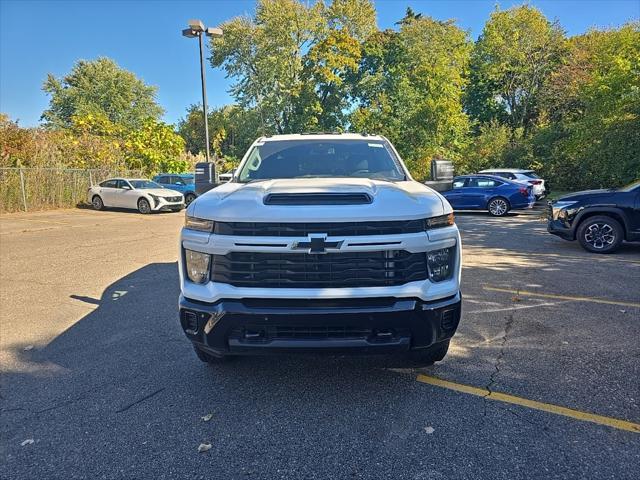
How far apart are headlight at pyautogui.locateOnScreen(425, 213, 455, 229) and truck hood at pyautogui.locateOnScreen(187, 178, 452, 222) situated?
0.12ft

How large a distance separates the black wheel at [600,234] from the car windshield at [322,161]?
585 cm

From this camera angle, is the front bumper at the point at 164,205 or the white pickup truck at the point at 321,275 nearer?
the white pickup truck at the point at 321,275

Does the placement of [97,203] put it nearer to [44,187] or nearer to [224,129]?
[44,187]

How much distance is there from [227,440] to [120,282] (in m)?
4.97

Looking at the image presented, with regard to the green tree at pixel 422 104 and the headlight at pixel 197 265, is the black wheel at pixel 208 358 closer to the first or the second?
the headlight at pixel 197 265

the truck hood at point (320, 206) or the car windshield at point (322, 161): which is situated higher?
the car windshield at point (322, 161)

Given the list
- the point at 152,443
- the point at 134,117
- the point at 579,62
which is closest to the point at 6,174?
the point at 152,443

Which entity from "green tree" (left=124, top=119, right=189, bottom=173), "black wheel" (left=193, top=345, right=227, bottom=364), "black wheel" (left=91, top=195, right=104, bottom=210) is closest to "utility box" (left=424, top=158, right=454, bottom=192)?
"black wheel" (left=193, top=345, right=227, bottom=364)

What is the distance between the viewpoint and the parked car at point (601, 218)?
834 cm

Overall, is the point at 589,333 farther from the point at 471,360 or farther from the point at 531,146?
the point at 531,146

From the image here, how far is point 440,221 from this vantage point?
3199 millimetres

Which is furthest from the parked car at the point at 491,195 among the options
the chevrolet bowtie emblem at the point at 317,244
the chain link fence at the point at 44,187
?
the chain link fence at the point at 44,187

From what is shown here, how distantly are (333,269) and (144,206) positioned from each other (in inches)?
696

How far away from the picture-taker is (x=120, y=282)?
23.2ft
